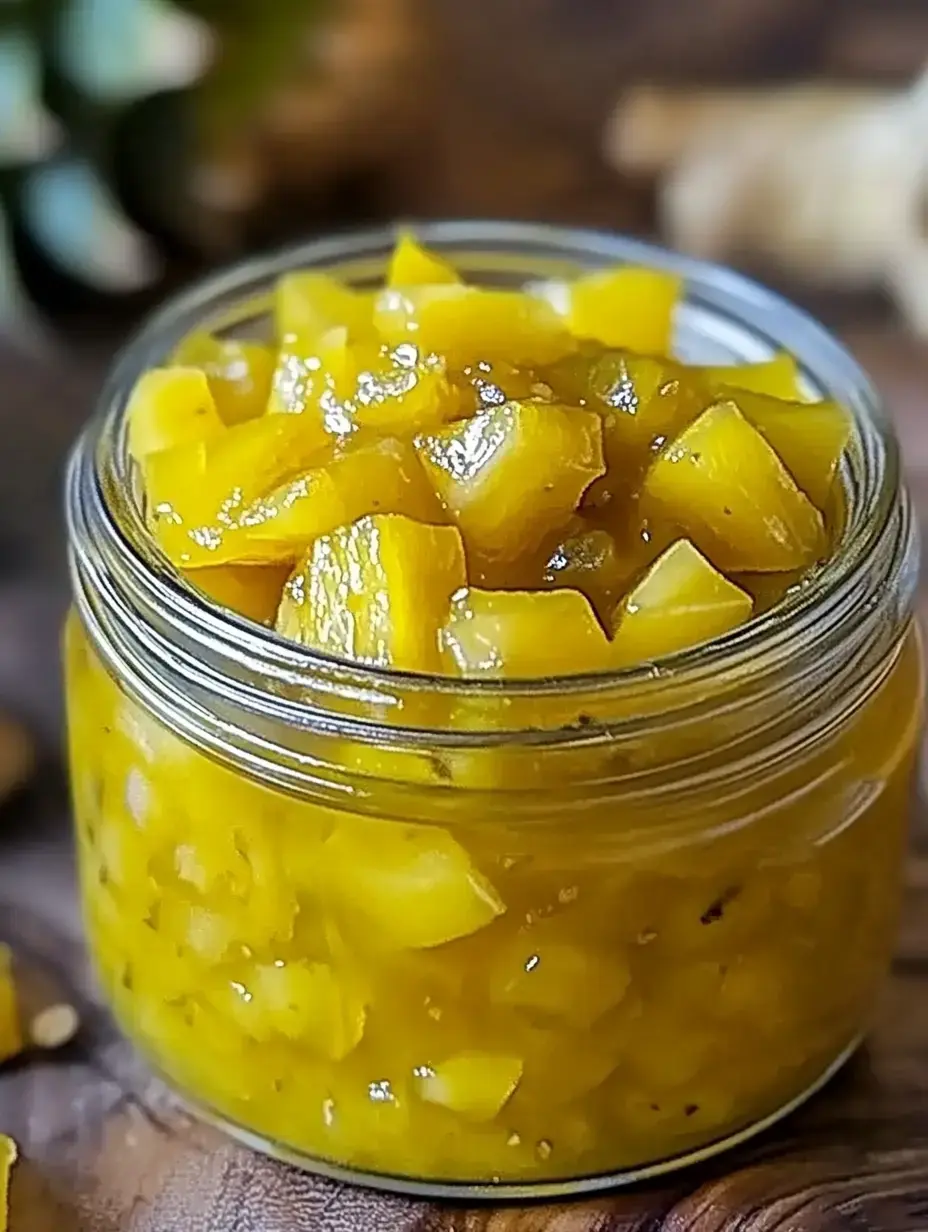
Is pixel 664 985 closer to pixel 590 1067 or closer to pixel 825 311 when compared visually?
pixel 590 1067

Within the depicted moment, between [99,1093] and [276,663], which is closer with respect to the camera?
[276,663]

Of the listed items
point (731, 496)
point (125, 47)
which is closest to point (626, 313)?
point (731, 496)

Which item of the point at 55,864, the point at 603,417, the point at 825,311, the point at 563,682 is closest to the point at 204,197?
the point at 825,311

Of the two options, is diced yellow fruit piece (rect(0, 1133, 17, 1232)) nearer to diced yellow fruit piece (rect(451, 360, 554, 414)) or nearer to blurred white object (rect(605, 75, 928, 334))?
diced yellow fruit piece (rect(451, 360, 554, 414))

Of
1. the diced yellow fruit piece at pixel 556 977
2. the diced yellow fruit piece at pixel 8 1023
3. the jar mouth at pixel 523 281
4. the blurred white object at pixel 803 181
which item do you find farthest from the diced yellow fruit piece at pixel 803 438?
the blurred white object at pixel 803 181

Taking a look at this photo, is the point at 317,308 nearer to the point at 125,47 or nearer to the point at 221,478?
the point at 221,478

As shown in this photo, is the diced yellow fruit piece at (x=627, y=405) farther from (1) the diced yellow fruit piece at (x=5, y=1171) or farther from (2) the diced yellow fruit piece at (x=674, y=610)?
(1) the diced yellow fruit piece at (x=5, y=1171)

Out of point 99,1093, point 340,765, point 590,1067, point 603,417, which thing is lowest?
point 99,1093
